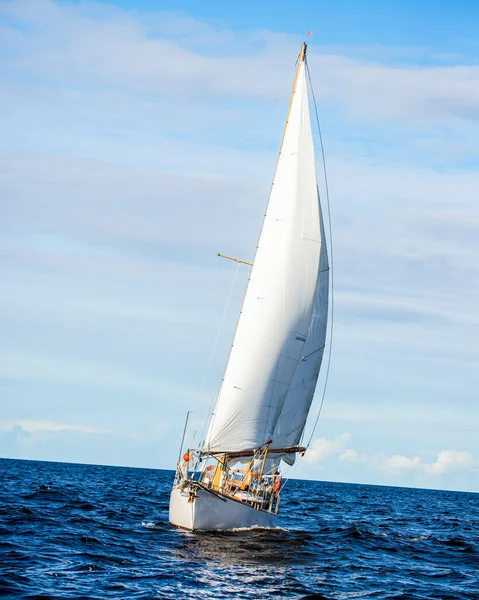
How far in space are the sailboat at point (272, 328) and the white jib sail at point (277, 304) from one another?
0.04 m

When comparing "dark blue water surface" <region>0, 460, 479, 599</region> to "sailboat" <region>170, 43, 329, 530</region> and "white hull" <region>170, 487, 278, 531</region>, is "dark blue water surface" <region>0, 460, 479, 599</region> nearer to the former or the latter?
"white hull" <region>170, 487, 278, 531</region>

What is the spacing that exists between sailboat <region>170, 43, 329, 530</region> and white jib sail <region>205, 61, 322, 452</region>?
0.04 m

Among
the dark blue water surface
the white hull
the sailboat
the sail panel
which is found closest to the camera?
the dark blue water surface

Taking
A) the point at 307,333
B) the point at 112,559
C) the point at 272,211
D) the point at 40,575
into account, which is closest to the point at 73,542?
the point at 112,559

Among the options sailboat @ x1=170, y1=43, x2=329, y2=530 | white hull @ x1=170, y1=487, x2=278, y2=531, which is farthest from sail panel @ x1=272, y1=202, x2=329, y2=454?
white hull @ x1=170, y1=487, x2=278, y2=531

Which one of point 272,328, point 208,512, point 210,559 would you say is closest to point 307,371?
point 272,328

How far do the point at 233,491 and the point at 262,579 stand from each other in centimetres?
877

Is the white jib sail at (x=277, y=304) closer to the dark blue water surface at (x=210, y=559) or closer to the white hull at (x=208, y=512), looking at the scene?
the white hull at (x=208, y=512)

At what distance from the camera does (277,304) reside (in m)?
33.9

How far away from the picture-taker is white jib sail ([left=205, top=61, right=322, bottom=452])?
33.7 meters

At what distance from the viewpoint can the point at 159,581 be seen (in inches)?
911

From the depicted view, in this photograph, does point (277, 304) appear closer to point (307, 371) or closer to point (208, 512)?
point (307, 371)

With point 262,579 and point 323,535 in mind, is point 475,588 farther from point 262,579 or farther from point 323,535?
point 323,535

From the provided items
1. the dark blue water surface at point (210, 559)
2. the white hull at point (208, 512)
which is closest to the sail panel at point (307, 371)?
the dark blue water surface at point (210, 559)
